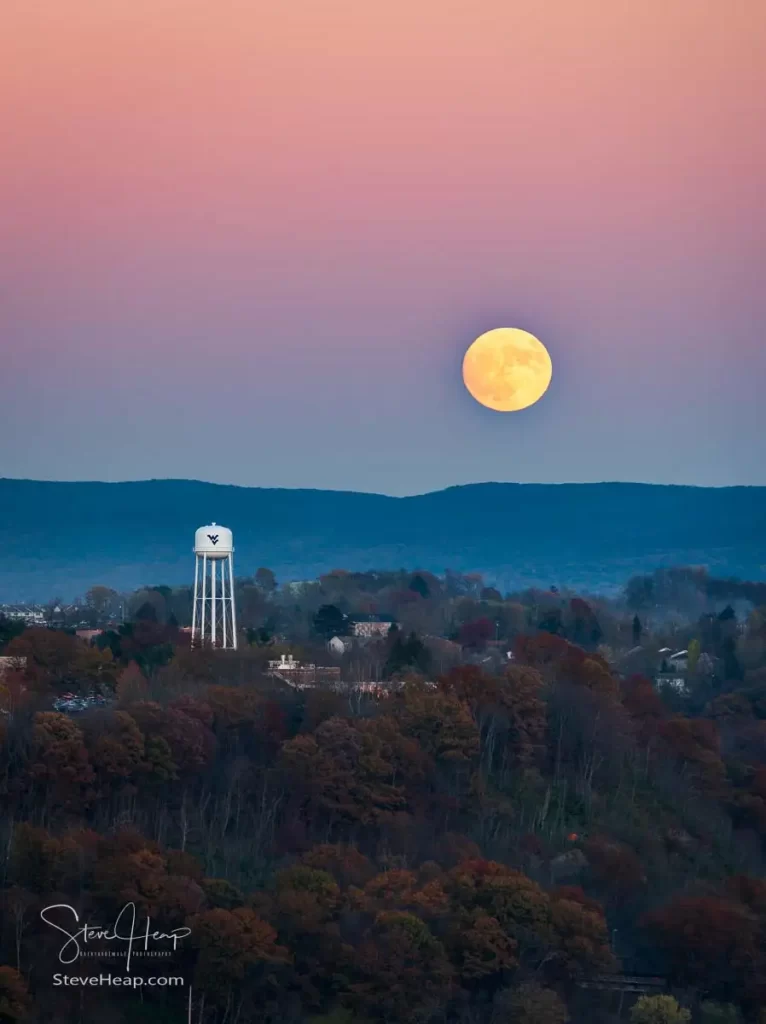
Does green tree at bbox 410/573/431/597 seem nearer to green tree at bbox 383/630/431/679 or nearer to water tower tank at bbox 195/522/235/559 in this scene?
water tower tank at bbox 195/522/235/559

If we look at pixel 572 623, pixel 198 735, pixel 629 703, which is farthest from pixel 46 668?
pixel 572 623

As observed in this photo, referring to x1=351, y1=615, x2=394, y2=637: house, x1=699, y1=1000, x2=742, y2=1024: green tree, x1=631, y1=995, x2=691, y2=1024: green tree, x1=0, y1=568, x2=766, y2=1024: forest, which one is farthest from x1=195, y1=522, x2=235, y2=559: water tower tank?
x1=631, y1=995, x2=691, y2=1024: green tree

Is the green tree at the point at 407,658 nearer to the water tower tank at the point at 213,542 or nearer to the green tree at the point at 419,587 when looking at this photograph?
the water tower tank at the point at 213,542

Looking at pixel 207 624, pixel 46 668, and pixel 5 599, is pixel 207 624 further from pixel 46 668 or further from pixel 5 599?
pixel 5 599

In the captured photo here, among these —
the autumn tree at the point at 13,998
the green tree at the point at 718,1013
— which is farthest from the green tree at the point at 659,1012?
the autumn tree at the point at 13,998

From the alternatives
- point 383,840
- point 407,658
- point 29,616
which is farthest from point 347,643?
point 383,840

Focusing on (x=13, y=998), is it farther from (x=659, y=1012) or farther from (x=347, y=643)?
(x=347, y=643)
